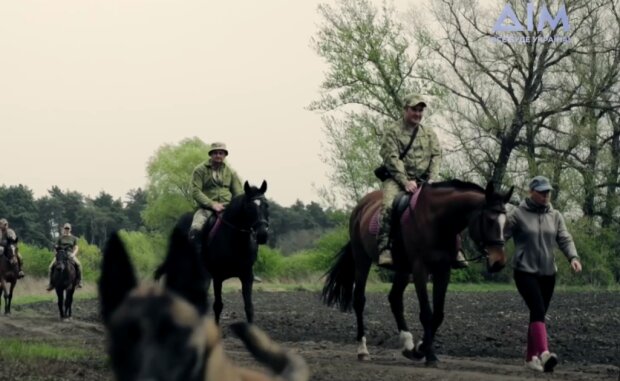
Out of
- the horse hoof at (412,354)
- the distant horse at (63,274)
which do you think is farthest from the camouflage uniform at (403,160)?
the distant horse at (63,274)

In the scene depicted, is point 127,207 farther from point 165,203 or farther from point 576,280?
point 576,280

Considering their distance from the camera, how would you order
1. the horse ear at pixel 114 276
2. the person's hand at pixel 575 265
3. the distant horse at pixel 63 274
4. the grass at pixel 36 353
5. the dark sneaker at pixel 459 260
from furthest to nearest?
the distant horse at pixel 63 274
the dark sneaker at pixel 459 260
the person's hand at pixel 575 265
the grass at pixel 36 353
the horse ear at pixel 114 276

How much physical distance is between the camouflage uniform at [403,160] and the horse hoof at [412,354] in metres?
1.42

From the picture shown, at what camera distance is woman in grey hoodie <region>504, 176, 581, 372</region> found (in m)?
13.7

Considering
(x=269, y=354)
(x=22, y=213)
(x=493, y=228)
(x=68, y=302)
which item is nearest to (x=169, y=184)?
(x=22, y=213)

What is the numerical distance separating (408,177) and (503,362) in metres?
2.81

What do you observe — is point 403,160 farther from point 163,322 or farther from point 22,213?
point 22,213

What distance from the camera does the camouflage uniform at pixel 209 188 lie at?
18078 millimetres

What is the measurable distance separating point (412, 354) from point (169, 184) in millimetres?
87290

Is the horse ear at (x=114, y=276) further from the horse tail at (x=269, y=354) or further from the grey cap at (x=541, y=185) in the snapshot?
the grey cap at (x=541, y=185)

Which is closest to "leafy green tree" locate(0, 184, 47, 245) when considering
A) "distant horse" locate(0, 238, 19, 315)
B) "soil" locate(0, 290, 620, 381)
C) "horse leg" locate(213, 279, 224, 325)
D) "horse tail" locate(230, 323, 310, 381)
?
"distant horse" locate(0, 238, 19, 315)

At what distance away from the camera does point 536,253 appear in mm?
13703

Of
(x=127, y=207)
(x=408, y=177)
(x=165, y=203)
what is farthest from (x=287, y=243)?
(x=408, y=177)

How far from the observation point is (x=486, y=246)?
1385 cm
